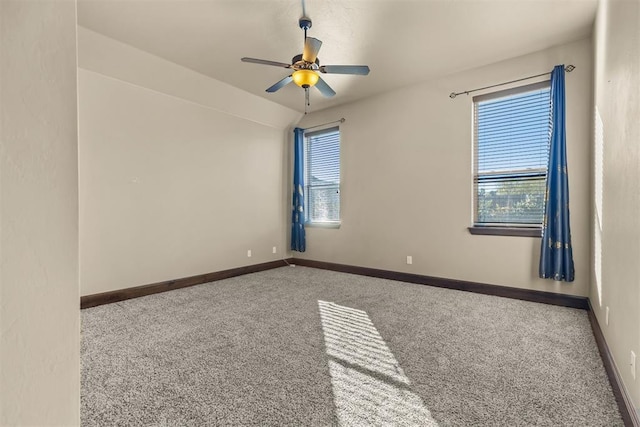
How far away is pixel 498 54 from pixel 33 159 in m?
4.33

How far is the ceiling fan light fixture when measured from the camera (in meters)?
3.03

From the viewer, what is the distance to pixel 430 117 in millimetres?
4293

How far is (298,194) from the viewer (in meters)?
5.66

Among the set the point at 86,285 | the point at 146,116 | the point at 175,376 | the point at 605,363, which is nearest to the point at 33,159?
the point at 175,376

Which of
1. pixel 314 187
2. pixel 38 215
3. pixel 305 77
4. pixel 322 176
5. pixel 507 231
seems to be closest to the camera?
pixel 38 215

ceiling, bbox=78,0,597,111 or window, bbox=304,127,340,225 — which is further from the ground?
ceiling, bbox=78,0,597,111

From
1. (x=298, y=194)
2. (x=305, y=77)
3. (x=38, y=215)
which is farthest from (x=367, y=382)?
(x=298, y=194)

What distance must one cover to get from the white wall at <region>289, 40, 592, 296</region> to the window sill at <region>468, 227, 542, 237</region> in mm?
58

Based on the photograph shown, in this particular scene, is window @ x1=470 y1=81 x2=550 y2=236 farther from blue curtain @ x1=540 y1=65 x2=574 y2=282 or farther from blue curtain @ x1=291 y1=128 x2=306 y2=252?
blue curtain @ x1=291 y1=128 x2=306 y2=252

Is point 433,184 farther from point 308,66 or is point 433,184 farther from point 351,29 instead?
point 308,66

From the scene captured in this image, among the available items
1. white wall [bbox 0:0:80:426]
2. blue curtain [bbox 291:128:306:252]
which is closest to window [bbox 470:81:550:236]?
blue curtain [bbox 291:128:306:252]

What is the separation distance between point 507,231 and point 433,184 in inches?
42.1

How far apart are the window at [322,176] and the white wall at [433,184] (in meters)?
0.23

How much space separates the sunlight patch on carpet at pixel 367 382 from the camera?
156cm
